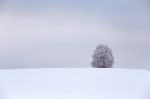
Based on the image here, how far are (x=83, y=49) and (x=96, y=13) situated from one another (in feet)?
1.03

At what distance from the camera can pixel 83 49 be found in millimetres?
→ 2383
